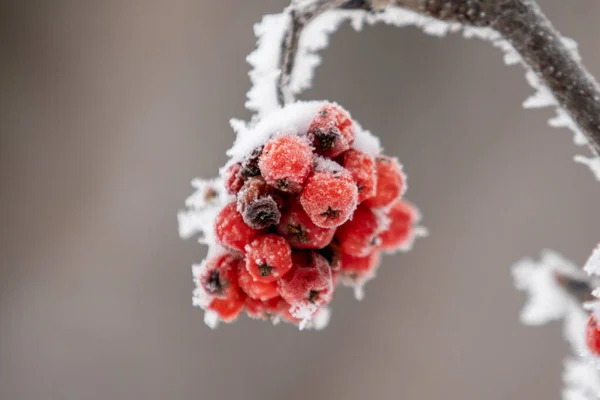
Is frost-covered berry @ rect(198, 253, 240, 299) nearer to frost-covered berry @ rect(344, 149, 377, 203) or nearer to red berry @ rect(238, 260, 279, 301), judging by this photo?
red berry @ rect(238, 260, 279, 301)

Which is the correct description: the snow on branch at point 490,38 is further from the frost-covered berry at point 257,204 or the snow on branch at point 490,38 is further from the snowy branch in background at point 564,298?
the snowy branch in background at point 564,298

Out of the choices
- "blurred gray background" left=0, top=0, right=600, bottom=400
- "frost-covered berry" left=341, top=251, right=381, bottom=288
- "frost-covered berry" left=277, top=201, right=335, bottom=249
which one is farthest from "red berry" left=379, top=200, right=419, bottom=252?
"blurred gray background" left=0, top=0, right=600, bottom=400

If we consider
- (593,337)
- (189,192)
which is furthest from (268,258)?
(189,192)

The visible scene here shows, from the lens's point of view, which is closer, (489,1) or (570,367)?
(489,1)

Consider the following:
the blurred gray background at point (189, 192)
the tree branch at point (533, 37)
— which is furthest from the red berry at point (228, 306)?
the blurred gray background at point (189, 192)

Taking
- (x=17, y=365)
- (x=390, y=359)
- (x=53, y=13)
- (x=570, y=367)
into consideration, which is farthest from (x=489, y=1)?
(x=17, y=365)

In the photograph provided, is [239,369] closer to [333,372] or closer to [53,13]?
[333,372]
